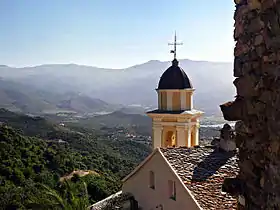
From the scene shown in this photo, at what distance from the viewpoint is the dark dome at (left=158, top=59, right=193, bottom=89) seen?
44.1 ft

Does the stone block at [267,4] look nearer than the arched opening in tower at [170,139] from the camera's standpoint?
Yes

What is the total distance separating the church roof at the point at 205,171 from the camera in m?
7.63

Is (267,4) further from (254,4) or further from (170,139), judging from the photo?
(170,139)

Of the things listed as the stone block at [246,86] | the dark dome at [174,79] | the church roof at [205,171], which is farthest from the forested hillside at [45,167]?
the stone block at [246,86]

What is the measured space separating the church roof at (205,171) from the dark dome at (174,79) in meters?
3.50

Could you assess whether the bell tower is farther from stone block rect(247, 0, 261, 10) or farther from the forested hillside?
stone block rect(247, 0, 261, 10)

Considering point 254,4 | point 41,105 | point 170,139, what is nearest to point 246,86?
point 254,4

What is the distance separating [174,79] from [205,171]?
17.3ft

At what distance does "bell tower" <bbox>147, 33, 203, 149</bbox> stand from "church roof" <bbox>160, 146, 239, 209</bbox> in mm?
2895

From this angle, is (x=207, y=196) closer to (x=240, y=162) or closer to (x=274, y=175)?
(x=240, y=162)

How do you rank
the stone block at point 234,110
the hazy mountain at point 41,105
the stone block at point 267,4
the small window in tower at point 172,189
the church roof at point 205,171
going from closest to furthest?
the stone block at point 267,4, the stone block at point 234,110, the church roof at point 205,171, the small window in tower at point 172,189, the hazy mountain at point 41,105

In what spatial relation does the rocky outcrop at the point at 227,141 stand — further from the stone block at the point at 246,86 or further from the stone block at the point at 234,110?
the stone block at the point at 246,86

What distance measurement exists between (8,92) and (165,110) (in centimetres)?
14232

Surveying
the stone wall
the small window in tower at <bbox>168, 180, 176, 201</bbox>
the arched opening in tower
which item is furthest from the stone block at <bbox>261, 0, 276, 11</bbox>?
the arched opening in tower
